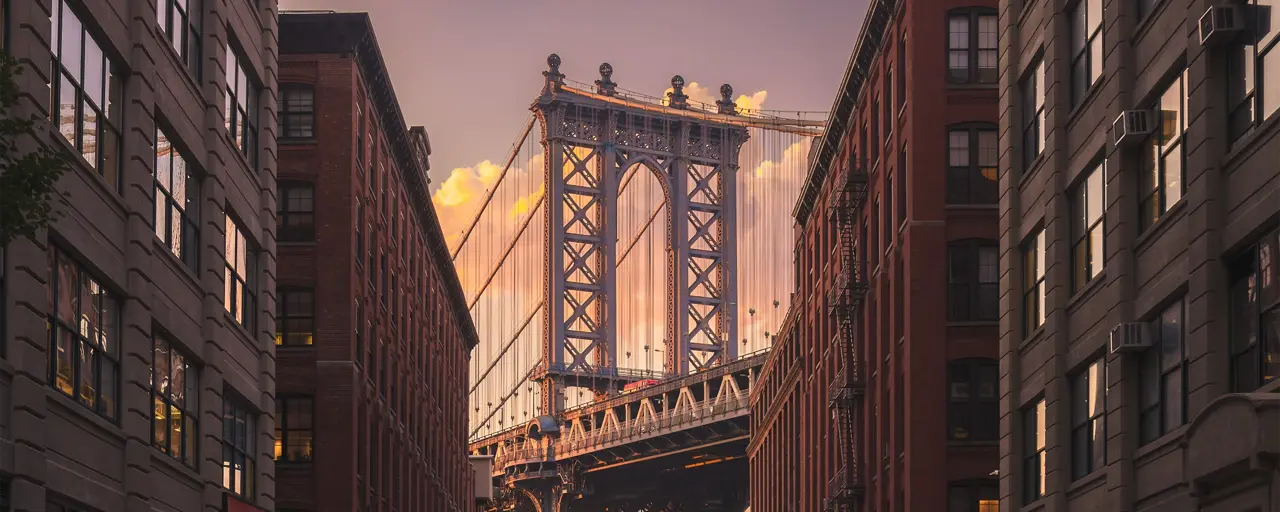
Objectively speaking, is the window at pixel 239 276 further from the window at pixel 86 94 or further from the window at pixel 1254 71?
the window at pixel 1254 71

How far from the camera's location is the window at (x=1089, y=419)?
33.1 m

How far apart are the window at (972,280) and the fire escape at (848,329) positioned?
10.1m

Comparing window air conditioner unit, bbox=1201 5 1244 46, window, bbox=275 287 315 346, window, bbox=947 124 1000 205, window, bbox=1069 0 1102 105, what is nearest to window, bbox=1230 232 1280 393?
window air conditioner unit, bbox=1201 5 1244 46

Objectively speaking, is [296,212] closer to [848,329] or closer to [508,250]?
[848,329]

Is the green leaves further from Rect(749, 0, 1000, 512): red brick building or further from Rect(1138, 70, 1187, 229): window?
Rect(749, 0, 1000, 512): red brick building

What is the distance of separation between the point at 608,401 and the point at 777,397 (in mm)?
75102

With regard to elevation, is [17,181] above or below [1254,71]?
below

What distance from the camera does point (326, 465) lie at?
60688 mm

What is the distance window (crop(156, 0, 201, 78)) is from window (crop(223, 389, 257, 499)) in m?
6.99

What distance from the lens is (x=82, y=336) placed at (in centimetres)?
2881

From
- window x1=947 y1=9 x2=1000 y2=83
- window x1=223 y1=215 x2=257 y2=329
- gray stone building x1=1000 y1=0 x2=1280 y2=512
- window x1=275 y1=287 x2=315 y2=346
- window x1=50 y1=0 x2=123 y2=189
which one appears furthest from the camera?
window x1=275 y1=287 x2=315 y2=346

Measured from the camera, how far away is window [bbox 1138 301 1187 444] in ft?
94.7

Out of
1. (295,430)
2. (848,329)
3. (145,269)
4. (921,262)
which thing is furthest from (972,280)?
(145,269)

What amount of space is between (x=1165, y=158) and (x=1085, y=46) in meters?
5.45
